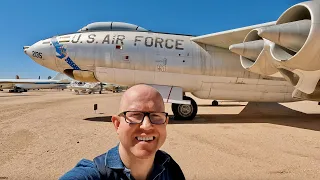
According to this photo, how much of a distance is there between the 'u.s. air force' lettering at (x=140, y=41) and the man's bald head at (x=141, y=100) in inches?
354

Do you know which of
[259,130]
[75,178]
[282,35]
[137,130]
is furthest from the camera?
[259,130]

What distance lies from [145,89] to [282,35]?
4.13 m

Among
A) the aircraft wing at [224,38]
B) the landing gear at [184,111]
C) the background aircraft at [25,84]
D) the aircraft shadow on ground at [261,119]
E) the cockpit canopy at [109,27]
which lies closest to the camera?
the aircraft wing at [224,38]

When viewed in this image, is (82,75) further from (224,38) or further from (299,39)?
(299,39)

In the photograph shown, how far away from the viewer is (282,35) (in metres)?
4.47

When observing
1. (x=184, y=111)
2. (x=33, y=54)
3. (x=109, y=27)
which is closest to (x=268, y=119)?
(x=184, y=111)

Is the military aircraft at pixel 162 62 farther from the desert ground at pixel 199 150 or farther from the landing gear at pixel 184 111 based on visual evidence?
the desert ground at pixel 199 150

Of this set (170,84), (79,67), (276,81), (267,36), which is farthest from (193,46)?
(267,36)

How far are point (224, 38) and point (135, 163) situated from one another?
9306mm

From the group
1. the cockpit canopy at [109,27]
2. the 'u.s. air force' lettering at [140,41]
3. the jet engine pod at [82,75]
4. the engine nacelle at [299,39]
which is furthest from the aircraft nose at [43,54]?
the engine nacelle at [299,39]

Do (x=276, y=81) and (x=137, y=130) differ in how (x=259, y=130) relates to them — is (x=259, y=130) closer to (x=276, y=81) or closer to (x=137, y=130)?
(x=276, y=81)

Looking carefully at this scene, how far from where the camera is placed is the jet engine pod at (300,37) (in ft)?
13.7

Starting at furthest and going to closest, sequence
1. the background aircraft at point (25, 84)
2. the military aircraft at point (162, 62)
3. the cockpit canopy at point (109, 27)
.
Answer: the background aircraft at point (25, 84) < the cockpit canopy at point (109, 27) < the military aircraft at point (162, 62)

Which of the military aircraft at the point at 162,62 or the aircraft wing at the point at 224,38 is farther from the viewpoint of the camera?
the military aircraft at the point at 162,62
